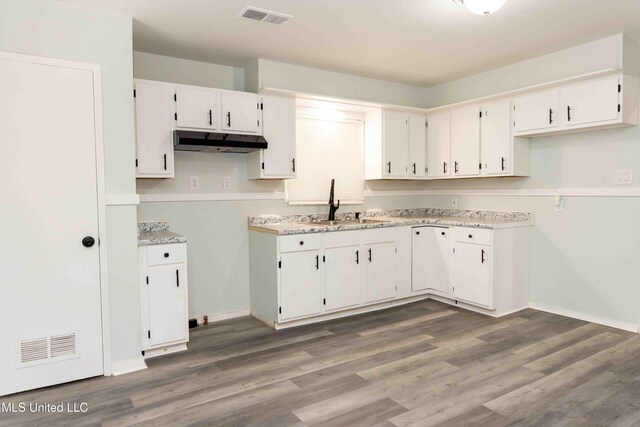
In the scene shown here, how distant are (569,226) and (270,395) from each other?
3.22m

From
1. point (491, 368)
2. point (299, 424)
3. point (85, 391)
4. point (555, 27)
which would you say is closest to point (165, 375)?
point (85, 391)

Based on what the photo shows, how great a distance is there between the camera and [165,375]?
2.89m

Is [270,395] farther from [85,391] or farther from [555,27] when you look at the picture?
[555,27]

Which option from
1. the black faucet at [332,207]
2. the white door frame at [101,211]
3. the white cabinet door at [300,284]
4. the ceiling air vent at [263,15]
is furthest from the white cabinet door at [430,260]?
the white door frame at [101,211]

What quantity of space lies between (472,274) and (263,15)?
9.89 feet

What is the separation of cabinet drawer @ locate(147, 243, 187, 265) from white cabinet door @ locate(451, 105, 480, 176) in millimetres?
3078

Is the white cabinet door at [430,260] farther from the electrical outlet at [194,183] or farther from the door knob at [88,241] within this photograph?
the door knob at [88,241]

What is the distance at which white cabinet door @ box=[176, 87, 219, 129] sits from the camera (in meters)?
3.50

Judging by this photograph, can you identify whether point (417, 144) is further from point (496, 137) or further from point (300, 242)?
point (300, 242)

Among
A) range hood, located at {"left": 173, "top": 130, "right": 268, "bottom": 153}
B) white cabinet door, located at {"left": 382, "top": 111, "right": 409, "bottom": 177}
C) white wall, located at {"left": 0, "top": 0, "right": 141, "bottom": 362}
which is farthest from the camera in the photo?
white cabinet door, located at {"left": 382, "top": 111, "right": 409, "bottom": 177}

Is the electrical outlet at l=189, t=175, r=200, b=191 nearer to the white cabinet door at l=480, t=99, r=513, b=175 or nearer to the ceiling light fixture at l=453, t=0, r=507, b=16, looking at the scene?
the ceiling light fixture at l=453, t=0, r=507, b=16

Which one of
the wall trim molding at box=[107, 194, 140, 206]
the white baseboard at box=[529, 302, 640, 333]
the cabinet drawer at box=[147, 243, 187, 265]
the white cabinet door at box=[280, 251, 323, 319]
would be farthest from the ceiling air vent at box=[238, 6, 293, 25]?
the white baseboard at box=[529, 302, 640, 333]

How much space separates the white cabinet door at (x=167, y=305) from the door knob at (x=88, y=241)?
1.55ft

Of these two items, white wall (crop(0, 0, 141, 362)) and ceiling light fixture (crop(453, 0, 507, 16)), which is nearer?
ceiling light fixture (crop(453, 0, 507, 16))
